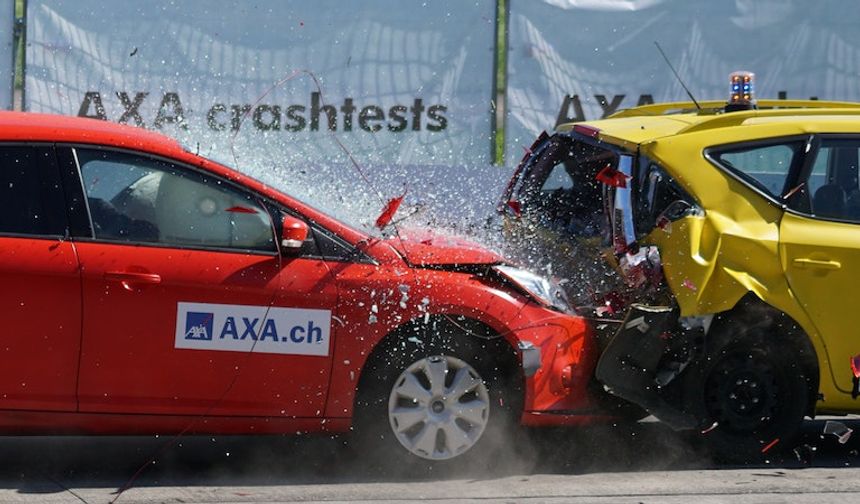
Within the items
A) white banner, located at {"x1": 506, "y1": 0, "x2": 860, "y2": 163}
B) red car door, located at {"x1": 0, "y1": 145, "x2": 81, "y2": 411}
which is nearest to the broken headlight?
red car door, located at {"x1": 0, "y1": 145, "x2": 81, "y2": 411}

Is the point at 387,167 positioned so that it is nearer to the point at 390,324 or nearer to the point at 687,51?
the point at 687,51

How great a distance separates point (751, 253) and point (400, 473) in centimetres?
192

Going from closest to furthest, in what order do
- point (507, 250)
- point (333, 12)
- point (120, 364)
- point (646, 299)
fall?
point (120, 364)
point (646, 299)
point (507, 250)
point (333, 12)

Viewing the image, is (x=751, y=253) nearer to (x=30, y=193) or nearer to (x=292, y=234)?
(x=292, y=234)

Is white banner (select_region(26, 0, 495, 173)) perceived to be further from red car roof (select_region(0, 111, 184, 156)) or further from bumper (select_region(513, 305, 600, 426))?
bumper (select_region(513, 305, 600, 426))

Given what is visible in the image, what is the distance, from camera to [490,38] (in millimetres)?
11305

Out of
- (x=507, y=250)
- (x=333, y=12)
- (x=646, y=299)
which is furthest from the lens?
(x=333, y=12)

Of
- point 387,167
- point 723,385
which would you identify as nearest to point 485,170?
point 387,167

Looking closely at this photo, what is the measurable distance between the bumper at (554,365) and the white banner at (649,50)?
15.6ft

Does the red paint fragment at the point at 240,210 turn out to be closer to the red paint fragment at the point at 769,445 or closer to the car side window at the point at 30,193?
the car side window at the point at 30,193

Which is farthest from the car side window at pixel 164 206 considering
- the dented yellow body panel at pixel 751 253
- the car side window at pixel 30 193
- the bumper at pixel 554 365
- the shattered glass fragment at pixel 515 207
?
the shattered glass fragment at pixel 515 207

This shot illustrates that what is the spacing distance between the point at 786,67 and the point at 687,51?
2.66 ft

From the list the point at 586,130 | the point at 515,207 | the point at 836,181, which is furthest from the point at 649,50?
the point at 836,181

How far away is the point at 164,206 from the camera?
21.0 feet
